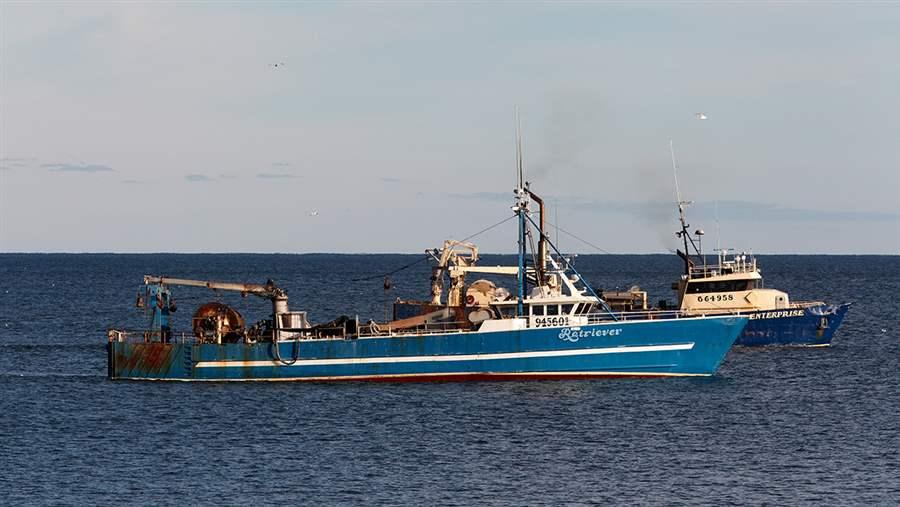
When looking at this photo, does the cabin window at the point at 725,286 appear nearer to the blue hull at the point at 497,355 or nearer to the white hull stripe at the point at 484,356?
the blue hull at the point at 497,355

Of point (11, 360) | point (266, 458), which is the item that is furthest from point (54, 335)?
point (266, 458)

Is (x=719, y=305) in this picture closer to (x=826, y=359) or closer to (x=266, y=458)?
(x=826, y=359)

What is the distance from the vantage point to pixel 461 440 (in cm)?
5669

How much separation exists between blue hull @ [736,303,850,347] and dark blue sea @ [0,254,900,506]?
6.91m

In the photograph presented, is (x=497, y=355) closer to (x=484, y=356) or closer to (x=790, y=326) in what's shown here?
(x=484, y=356)

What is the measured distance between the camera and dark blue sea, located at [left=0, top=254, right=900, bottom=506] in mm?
47500

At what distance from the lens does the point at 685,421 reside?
60.9m

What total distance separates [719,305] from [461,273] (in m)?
16.1

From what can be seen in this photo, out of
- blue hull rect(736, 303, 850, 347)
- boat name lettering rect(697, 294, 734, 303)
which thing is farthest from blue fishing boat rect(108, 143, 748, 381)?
blue hull rect(736, 303, 850, 347)

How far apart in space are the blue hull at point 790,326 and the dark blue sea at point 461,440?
6913 millimetres

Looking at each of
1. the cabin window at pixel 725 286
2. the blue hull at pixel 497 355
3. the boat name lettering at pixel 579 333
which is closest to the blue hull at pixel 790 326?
the cabin window at pixel 725 286

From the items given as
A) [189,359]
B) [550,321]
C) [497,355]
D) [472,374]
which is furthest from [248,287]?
[550,321]

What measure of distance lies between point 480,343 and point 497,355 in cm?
100

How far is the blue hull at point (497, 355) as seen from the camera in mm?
70312
